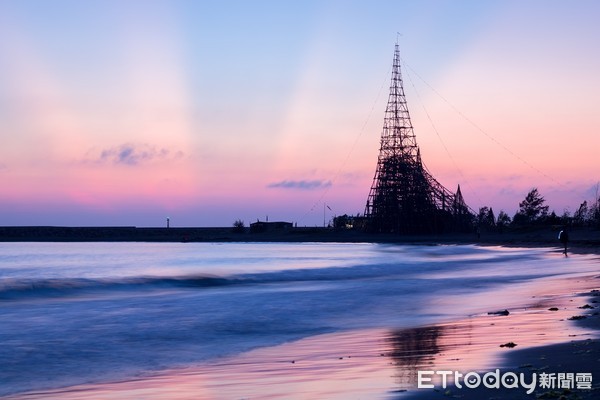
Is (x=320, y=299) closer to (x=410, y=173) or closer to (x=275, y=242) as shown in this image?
(x=410, y=173)

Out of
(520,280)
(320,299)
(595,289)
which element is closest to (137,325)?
(320,299)

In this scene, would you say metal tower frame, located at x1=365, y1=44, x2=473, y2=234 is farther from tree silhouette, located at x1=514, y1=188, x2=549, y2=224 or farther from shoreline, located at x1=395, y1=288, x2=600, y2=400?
shoreline, located at x1=395, y1=288, x2=600, y2=400

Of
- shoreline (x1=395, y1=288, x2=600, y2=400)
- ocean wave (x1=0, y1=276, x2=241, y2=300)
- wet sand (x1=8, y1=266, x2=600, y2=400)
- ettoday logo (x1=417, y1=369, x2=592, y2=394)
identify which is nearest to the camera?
shoreline (x1=395, y1=288, x2=600, y2=400)

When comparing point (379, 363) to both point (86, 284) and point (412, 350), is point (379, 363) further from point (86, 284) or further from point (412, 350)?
point (86, 284)

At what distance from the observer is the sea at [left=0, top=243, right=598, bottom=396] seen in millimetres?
10828

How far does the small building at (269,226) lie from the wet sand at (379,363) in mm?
87394

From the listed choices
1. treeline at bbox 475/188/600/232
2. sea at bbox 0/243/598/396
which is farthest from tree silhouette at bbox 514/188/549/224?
sea at bbox 0/243/598/396

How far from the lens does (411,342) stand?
11070 millimetres

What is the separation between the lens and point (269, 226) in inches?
4092

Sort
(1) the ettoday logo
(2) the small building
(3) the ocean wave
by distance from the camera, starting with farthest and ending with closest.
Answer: (2) the small building, (3) the ocean wave, (1) the ettoday logo

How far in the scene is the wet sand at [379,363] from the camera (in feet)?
24.8

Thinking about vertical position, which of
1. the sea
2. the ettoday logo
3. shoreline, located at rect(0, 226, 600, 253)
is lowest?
the sea

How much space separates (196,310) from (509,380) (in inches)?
459

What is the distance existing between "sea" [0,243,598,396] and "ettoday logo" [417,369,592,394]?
3.94 metres
